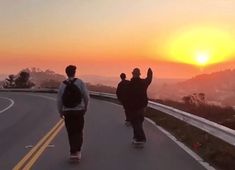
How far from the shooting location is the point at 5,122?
808 inches

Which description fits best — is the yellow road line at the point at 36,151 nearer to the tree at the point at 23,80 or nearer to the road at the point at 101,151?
the road at the point at 101,151

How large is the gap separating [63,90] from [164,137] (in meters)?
4.78

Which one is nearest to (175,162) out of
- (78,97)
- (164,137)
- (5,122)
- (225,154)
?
(225,154)

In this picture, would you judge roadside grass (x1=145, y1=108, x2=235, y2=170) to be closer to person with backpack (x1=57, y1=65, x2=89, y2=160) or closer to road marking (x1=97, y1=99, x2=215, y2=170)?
road marking (x1=97, y1=99, x2=215, y2=170)

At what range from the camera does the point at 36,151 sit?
40.2 feet

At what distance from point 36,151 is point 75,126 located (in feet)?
5.37

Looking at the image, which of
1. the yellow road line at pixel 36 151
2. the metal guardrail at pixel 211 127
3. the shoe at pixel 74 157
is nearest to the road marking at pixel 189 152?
the metal guardrail at pixel 211 127

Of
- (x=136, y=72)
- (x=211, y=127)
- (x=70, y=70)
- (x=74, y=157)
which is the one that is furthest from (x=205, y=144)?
(x=70, y=70)

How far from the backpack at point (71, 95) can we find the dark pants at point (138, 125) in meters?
2.76

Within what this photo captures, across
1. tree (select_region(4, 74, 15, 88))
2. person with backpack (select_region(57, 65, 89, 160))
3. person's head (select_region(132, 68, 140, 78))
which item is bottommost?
tree (select_region(4, 74, 15, 88))

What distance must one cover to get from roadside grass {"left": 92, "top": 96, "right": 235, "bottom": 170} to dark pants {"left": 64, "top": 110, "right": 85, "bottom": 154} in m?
2.65

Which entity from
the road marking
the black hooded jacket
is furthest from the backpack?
the black hooded jacket

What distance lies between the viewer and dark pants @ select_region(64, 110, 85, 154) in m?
11.0

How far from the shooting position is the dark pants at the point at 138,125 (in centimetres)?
1327
